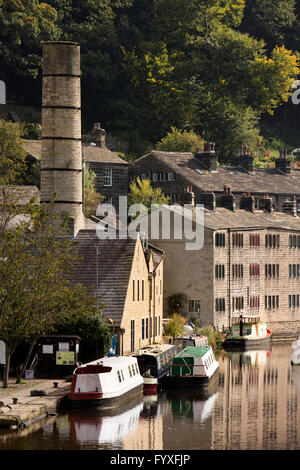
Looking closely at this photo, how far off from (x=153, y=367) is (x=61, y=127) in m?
18.5

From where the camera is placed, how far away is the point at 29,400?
53.8 metres

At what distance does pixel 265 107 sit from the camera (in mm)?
131875

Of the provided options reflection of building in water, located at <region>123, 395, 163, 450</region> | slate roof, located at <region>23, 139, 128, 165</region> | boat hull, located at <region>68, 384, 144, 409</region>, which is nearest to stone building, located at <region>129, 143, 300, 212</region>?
slate roof, located at <region>23, 139, 128, 165</region>

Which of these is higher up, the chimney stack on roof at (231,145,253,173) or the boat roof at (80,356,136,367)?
the chimney stack on roof at (231,145,253,173)

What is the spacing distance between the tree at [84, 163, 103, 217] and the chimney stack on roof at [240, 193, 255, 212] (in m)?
13.0

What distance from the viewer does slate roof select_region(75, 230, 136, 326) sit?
67750mm

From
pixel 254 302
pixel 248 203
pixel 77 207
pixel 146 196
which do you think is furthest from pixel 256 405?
pixel 248 203

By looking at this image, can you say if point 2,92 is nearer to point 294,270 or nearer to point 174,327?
point 294,270

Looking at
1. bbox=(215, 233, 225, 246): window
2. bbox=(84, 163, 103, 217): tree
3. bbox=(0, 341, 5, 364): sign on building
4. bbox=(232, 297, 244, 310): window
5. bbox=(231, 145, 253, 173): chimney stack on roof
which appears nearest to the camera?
bbox=(0, 341, 5, 364): sign on building

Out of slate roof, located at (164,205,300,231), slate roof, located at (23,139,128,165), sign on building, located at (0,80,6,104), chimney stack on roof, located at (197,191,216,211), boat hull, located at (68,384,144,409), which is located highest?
sign on building, located at (0,80,6,104)

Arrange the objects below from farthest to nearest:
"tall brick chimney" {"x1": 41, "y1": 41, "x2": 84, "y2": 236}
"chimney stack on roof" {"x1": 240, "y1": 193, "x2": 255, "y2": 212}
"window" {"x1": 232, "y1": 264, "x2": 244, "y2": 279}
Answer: "chimney stack on roof" {"x1": 240, "y1": 193, "x2": 255, "y2": 212} < "window" {"x1": 232, "y1": 264, "x2": 244, "y2": 279} < "tall brick chimney" {"x1": 41, "y1": 41, "x2": 84, "y2": 236}

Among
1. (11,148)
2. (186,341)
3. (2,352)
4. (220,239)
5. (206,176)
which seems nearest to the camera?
(2,352)

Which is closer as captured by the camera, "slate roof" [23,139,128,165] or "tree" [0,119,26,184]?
"tree" [0,119,26,184]

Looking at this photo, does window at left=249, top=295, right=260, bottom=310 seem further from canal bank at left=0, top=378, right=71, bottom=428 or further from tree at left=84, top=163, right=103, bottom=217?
canal bank at left=0, top=378, right=71, bottom=428
